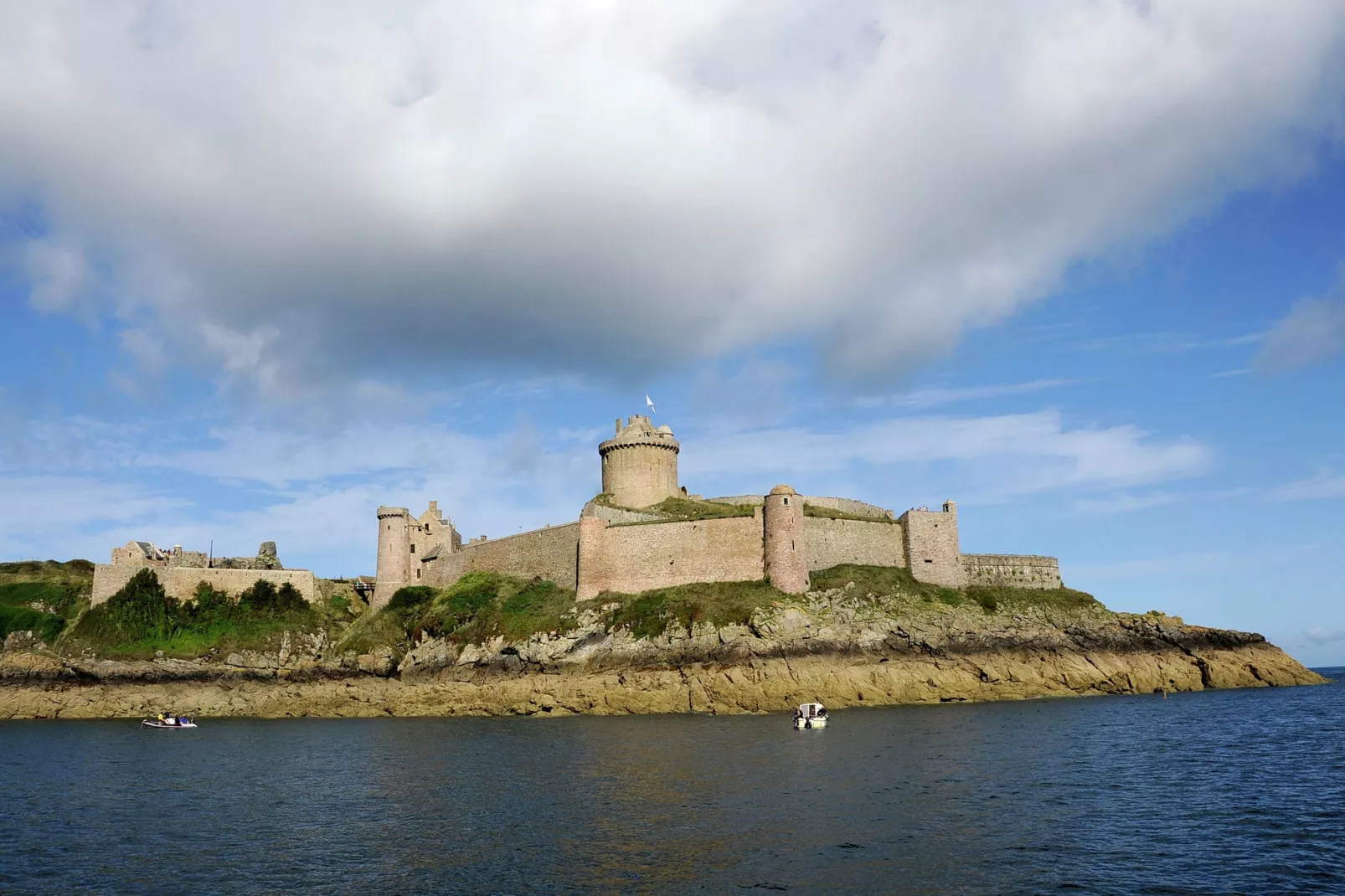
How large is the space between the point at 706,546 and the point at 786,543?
18.6 ft

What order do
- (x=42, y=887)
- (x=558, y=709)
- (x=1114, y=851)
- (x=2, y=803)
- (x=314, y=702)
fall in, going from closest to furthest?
(x=42, y=887), (x=1114, y=851), (x=2, y=803), (x=558, y=709), (x=314, y=702)

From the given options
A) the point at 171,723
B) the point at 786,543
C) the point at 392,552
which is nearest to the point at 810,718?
the point at 786,543

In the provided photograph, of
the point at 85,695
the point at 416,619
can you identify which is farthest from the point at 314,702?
the point at 85,695

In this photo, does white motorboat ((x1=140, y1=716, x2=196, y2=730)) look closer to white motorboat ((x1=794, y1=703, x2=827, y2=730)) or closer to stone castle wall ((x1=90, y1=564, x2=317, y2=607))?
stone castle wall ((x1=90, y1=564, x2=317, y2=607))

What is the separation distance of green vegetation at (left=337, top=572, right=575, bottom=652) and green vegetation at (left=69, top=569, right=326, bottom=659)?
5800mm

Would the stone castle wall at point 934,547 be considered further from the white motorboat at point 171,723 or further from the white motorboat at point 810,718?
the white motorboat at point 171,723

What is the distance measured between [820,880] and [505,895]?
678cm

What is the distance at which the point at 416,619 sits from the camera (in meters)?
71.8

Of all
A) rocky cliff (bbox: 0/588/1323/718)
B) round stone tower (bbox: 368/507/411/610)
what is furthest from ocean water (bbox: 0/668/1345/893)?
round stone tower (bbox: 368/507/411/610)

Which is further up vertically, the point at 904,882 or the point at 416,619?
the point at 416,619

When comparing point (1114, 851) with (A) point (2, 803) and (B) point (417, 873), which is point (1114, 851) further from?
(A) point (2, 803)

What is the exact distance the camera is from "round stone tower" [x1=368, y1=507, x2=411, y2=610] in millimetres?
79438

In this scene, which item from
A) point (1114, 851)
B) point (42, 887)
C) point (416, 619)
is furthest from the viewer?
point (416, 619)

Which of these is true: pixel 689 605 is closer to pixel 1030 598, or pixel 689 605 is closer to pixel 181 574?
pixel 1030 598
